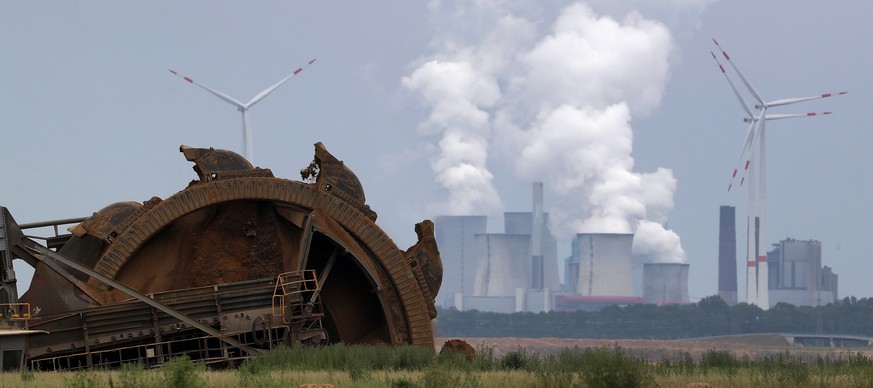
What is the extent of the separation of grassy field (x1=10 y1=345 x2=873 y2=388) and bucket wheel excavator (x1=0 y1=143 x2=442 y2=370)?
275 cm

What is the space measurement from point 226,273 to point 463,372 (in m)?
11.0

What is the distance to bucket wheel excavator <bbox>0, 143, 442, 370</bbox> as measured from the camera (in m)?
35.8

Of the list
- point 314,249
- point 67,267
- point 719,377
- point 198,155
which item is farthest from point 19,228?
point 719,377

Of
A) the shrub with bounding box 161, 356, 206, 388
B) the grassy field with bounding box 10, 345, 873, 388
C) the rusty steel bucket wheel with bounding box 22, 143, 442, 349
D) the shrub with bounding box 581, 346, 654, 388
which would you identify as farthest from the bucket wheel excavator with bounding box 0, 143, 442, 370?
the shrub with bounding box 581, 346, 654, 388

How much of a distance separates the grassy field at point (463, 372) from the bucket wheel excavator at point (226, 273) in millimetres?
2754

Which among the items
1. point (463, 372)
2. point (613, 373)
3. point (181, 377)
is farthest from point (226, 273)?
point (613, 373)

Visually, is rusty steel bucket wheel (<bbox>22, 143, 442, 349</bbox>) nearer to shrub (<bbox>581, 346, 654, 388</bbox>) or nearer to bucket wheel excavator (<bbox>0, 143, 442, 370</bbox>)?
bucket wheel excavator (<bbox>0, 143, 442, 370</bbox>)

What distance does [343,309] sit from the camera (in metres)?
40.5

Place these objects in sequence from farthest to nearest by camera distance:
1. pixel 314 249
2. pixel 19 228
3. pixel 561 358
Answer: pixel 314 249
pixel 19 228
pixel 561 358

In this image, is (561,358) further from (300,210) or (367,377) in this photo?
(300,210)

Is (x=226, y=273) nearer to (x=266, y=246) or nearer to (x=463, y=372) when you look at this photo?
(x=266, y=246)

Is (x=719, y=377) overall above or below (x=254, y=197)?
below

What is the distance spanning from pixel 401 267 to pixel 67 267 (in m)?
8.97

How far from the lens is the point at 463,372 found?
101ft
